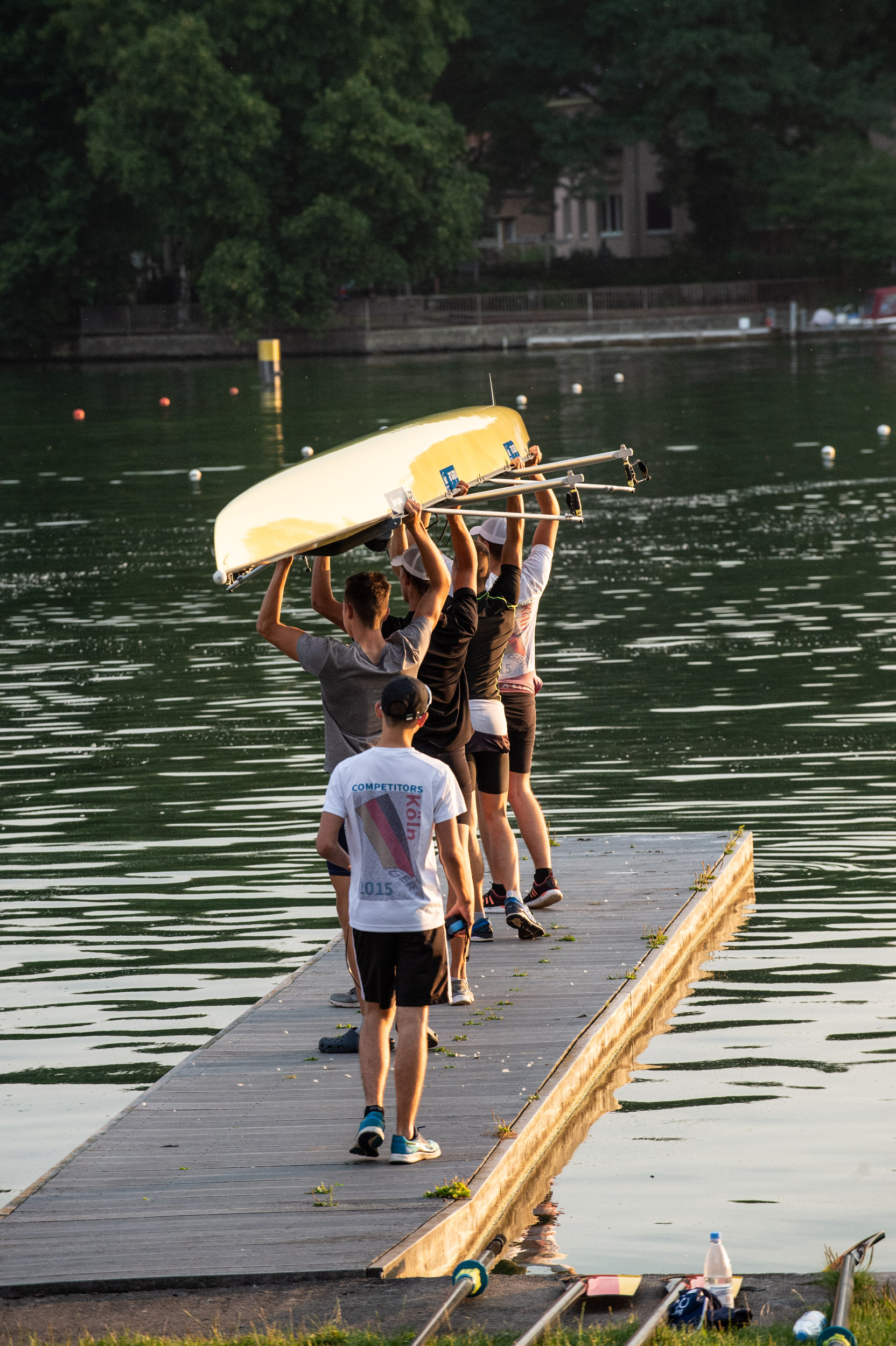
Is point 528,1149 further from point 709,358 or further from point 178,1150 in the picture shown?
point 709,358

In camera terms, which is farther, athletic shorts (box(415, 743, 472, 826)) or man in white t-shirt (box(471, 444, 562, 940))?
man in white t-shirt (box(471, 444, 562, 940))

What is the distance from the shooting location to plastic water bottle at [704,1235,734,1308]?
6.02 meters

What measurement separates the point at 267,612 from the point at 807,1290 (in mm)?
3691

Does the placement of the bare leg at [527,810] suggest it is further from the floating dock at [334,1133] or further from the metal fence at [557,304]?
the metal fence at [557,304]

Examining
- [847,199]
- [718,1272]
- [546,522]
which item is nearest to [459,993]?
[546,522]

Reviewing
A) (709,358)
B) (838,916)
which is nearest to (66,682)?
(838,916)

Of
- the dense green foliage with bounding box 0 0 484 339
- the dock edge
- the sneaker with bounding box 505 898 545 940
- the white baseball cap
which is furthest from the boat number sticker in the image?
the dense green foliage with bounding box 0 0 484 339

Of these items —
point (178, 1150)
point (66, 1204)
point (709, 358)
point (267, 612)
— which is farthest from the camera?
point (709, 358)

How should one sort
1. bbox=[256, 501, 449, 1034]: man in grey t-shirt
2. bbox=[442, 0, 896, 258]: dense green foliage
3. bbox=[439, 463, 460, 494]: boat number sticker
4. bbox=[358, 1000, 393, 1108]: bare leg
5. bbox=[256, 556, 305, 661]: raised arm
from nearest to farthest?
bbox=[358, 1000, 393, 1108]: bare leg
bbox=[256, 501, 449, 1034]: man in grey t-shirt
bbox=[256, 556, 305, 661]: raised arm
bbox=[439, 463, 460, 494]: boat number sticker
bbox=[442, 0, 896, 258]: dense green foliage

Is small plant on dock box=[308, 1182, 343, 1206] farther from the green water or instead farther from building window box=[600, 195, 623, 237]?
building window box=[600, 195, 623, 237]

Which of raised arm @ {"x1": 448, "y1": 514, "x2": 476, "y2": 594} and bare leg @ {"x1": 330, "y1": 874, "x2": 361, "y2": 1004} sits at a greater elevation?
raised arm @ {"x1": 448, "y1": 514, "x2": 476, "y2": 594}

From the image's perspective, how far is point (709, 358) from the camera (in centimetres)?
6216

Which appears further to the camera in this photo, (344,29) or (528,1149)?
(344,29)

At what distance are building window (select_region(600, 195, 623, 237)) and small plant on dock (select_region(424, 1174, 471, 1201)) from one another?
273ft
